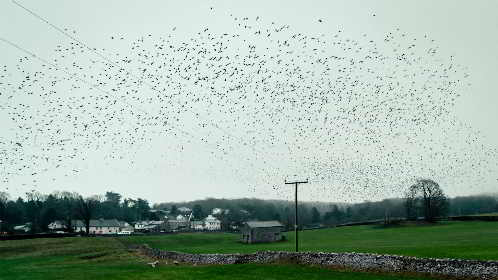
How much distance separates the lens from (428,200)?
A: 118375mm

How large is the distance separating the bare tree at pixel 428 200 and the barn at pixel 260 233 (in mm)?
37554

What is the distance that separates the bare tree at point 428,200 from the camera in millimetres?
117375

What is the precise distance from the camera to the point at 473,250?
141 feet

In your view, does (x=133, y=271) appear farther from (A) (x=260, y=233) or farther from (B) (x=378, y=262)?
(A) (x=260, y=233)

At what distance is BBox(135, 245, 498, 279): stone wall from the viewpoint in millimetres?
31547

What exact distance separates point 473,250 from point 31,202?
6673 inches

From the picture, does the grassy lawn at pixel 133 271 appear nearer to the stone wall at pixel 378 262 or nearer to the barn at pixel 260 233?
the stone wall at pixel 378 262

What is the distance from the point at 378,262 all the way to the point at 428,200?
289 ft

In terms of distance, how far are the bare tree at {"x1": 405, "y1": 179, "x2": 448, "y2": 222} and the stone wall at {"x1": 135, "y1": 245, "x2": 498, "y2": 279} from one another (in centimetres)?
7393

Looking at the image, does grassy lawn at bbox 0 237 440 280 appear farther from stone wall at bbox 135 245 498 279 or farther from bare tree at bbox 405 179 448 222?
bare tree at bbox 405 179 448 222

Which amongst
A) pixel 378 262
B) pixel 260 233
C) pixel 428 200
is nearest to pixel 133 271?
pixel 378 262

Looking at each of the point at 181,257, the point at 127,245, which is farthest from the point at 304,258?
the point at 127,245

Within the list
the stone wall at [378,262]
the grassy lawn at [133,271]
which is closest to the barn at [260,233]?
the grassy lawn at [133,271]

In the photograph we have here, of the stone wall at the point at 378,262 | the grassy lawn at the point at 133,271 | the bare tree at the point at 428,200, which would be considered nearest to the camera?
the stone wall at the point at 378,262
